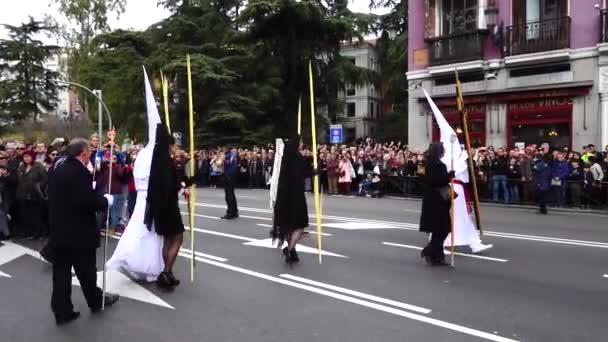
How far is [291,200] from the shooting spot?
8508 mm

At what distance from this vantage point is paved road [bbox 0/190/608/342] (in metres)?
5.49

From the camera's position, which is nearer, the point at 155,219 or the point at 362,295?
the point at 362,295

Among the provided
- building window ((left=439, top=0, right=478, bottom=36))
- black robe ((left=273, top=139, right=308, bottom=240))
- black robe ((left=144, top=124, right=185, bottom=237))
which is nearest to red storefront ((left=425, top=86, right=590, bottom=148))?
building window ((left=439, top=0, right=478, bottom=36))

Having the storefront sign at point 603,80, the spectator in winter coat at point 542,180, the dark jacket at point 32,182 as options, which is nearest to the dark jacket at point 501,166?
the spectator in winter coat at point 542,180

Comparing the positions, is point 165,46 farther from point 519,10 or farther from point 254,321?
point 254,321

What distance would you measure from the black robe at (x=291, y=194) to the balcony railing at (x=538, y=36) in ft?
59.8

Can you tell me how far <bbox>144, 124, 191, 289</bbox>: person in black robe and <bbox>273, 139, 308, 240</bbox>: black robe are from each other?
69.9 inches

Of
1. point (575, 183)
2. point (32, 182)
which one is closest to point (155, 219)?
point (32, 182)

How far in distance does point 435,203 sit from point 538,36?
59.7 feet

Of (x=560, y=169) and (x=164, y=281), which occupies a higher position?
(x=560, y=169)

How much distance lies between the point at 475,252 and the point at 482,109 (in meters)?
17.3

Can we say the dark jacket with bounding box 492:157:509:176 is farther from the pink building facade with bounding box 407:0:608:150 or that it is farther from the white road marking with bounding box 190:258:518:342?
the white road marking with bounding box 190:258:518:342

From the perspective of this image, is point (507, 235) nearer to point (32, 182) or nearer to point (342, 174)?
point (32, 182)

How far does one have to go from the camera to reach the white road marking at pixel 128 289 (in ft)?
21.7
